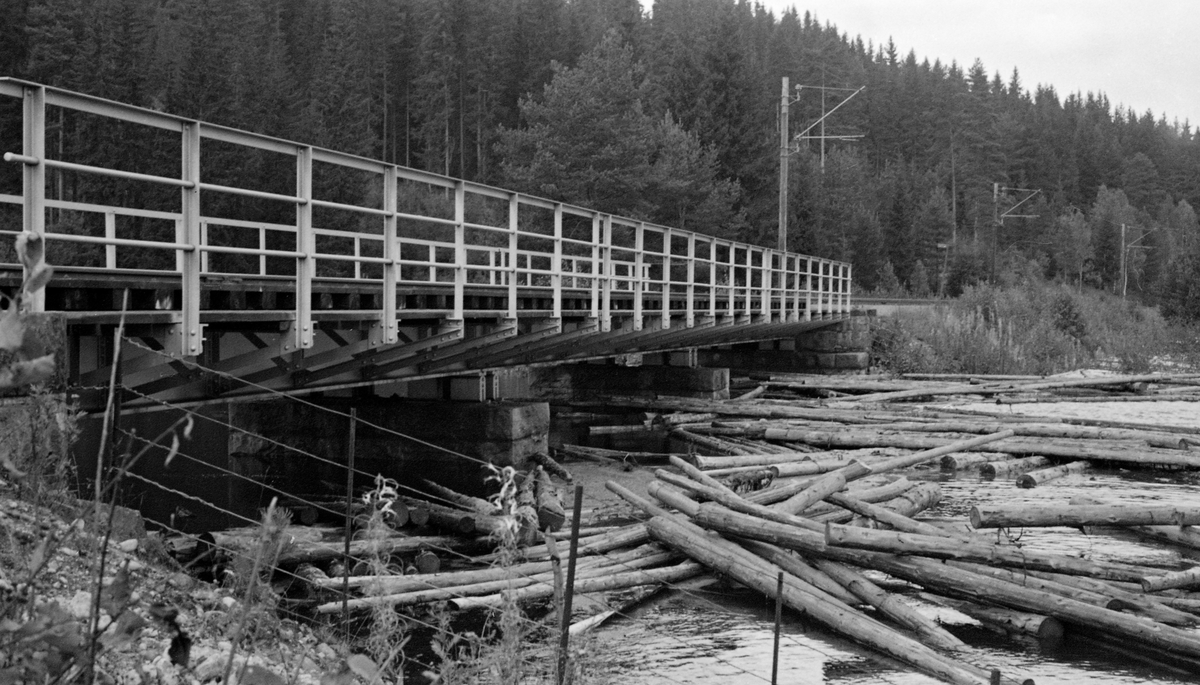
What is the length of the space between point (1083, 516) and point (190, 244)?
7591 millimetres

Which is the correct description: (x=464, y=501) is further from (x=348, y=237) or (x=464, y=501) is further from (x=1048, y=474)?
(x=348, y=237)

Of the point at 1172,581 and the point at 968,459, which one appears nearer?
the point at 1172,581

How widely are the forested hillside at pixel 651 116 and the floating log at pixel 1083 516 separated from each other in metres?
27.5

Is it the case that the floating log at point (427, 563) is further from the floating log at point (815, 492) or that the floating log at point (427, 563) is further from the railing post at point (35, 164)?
the railing post at point (35, 164)

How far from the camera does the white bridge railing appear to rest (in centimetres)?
820

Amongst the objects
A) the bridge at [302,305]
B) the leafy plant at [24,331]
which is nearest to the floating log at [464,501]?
the bridge at [302,305]

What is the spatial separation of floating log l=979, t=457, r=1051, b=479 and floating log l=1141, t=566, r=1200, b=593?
24.9 feet

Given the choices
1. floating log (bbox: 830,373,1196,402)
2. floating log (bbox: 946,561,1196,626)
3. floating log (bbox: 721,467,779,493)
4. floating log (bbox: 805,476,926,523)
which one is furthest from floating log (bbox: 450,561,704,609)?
floating log (bbox: 830,373,1196,402)

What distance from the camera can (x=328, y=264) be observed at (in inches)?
1903

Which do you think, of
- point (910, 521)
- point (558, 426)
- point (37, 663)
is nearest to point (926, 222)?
point (558, 426)

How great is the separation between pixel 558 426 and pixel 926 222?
245 ft

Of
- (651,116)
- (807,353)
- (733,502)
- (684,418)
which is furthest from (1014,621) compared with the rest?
(651,116)

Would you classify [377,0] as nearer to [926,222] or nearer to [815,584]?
[926,222]

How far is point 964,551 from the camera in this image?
8.98 meters
